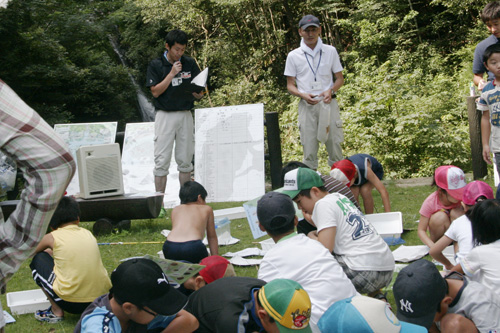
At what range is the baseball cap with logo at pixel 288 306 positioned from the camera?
2344 mm

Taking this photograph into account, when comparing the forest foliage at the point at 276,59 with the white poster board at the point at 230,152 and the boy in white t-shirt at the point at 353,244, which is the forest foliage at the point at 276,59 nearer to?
the white poster board at the point at 230,152

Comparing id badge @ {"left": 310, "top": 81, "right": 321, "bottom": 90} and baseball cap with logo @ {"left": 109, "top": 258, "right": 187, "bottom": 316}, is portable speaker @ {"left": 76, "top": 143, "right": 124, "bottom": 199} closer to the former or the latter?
id badge @ {"left": 310, "top": 81, "right": 321, "bottom": 90}

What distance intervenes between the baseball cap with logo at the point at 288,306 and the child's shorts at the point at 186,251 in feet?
5.76

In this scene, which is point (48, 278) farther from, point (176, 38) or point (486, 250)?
point (176, 38)

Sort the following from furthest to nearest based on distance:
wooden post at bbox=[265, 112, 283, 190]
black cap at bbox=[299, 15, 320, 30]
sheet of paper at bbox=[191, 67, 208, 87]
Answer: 1. wooden post at bbox=[265, 112, 283, 190]
2. sheet of paper at bbox=[191, 67, 208, 87]
3. black cap at bbox=[299, 15, 320, 30]

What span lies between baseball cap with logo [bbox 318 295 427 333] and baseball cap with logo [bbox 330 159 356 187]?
2.86m

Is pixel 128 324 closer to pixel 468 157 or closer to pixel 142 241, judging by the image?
pixel 142 241

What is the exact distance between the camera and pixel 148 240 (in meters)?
5.65

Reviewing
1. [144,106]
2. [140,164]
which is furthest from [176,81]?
[144,106]

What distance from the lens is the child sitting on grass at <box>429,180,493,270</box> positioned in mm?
3564

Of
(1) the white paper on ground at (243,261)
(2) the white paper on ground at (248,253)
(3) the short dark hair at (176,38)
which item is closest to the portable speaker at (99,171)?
(3) the short dark hair at (176,38)

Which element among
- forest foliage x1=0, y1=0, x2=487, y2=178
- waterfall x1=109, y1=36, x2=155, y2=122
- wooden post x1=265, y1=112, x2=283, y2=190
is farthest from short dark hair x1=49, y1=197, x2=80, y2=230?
waterfall x1=109, y1=36, x2=155, y2=122

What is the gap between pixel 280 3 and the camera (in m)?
16.4

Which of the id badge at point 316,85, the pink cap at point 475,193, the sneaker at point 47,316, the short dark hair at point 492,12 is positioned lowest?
the sneaker at point 47,316
